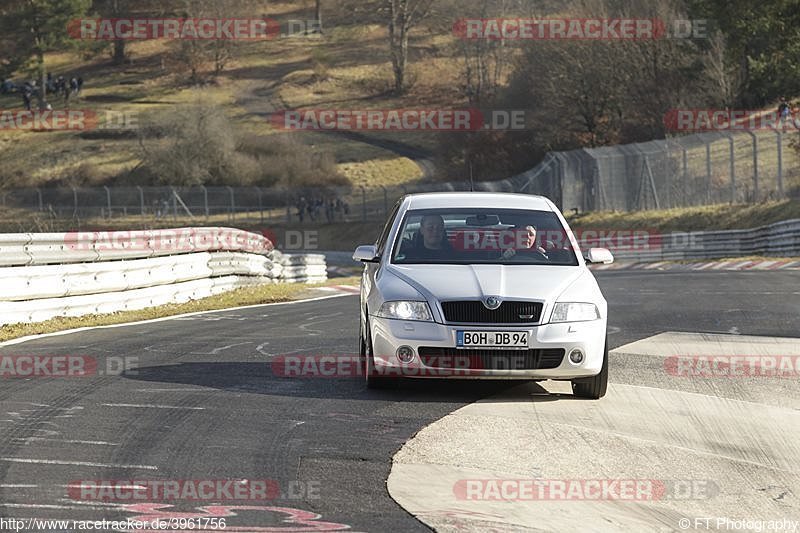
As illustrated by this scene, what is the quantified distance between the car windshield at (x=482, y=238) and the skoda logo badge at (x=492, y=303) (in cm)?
94

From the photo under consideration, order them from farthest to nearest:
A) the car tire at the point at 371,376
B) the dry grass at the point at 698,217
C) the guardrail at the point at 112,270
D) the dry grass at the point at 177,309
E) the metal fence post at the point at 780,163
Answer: the dry grass at the point at 698,217 < the metal fence post at the point at 780,163 < the guardrail at the point at 112,270 < the dry grass at the point at 177,309 < the car tire at the point at 371,376

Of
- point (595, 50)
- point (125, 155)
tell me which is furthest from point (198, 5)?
point (595, 50)

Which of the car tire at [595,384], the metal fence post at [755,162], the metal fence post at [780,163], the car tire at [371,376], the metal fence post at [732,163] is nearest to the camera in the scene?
the car tire at [595,384]

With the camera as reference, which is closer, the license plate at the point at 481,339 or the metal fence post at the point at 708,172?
the license plate at the point at 481,339

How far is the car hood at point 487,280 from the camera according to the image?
9.75m

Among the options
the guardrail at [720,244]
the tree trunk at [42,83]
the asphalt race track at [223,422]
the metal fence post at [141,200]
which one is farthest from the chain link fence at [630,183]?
the tree trunk at [42,83]

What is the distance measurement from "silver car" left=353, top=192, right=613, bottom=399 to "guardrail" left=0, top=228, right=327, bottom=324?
234 inches

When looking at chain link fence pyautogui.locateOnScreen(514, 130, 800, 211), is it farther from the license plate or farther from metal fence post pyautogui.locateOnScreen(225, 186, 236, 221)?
the license plate

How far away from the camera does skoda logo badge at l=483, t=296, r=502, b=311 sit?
9.62 m

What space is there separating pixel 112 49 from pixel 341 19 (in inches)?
872

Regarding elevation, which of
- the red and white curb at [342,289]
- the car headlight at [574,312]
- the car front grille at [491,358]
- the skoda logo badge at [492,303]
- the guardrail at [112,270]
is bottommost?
the red and white curb at [342,289]

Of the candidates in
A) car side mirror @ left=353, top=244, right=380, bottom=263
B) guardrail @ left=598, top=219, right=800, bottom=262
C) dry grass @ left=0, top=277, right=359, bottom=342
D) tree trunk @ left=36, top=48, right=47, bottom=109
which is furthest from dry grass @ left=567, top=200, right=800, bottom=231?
tree trunk @ left=36, top=48, right=47, bottom=109

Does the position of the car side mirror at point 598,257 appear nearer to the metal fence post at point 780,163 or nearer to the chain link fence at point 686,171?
the metal fence post at point 780,163

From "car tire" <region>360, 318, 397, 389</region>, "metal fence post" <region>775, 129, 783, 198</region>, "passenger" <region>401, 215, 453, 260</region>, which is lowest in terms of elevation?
"metal fence post" <region>775, 129, 783, 198</region>
